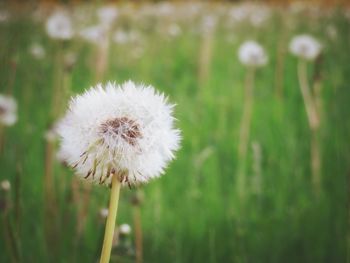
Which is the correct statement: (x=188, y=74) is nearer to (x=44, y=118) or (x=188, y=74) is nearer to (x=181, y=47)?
(x=181, y=47)

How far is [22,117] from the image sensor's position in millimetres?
2094

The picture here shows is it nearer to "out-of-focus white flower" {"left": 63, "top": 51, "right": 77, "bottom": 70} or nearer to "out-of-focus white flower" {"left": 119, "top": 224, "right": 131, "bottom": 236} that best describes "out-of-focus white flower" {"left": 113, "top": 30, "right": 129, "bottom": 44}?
"out-of-focus white flower" {"left": 63, "top": 51, "right": 77, "bottom": 70}

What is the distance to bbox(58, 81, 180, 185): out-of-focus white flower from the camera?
1.72ft

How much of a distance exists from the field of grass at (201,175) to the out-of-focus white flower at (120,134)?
0.75ft

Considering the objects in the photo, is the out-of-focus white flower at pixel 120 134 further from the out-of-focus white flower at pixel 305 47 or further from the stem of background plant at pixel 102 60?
the out-of-focus white flower at pixel 305 47

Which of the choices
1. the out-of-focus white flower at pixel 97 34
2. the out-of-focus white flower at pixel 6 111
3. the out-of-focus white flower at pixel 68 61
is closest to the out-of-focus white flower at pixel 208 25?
the out-of-focus white flower at pixel 97 34

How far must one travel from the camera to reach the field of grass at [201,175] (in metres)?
1.22

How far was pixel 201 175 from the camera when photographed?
1688 mm

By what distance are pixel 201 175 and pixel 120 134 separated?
119cm

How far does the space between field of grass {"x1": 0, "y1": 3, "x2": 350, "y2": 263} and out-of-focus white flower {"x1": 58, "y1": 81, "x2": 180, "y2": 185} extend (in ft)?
0.75

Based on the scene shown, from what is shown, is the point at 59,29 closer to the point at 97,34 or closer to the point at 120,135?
the point at 97,34

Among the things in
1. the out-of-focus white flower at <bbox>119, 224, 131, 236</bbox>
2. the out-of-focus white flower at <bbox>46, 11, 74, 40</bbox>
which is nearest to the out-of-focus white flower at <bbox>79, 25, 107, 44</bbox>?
the out-of-focus white flower at <bbox>46, 11, 74, 40</bbox>

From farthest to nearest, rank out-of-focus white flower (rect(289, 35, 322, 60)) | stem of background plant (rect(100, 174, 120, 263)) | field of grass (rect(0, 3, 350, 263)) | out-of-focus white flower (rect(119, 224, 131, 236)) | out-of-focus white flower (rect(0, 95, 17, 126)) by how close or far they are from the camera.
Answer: out-of-focus white flower (rect(289, 35, 322, 60)) < out-of-focus white flower (rect(0, 95, 17, 126)) < field of grass (rect(0, 3, 350, 263)) < out-of-focus white flower (rect(119, 224, 131, 236)) < stem of background plant (rect(100, 174, 120, 263))

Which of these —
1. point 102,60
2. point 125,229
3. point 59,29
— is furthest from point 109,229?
point 59,29
